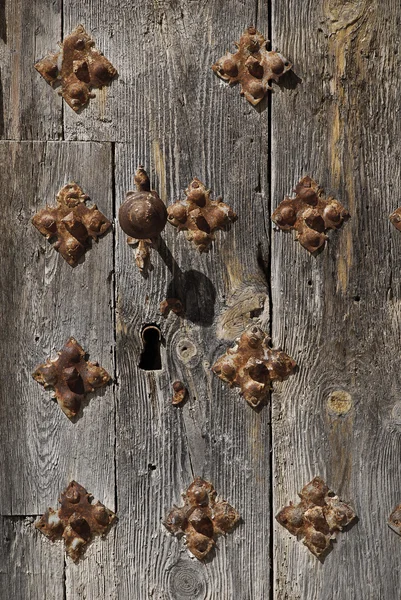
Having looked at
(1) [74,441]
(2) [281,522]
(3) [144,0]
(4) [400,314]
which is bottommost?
(2) [281,522]

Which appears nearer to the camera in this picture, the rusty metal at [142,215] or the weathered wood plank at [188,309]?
the rusty metal at [142,215]

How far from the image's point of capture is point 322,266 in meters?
1.29

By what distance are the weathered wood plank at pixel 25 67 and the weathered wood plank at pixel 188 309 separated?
0.33 feet

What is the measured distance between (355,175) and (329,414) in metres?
0.45

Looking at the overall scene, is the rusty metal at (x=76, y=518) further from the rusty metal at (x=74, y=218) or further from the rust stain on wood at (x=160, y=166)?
the rust stain on wood at (x=160, y=166)

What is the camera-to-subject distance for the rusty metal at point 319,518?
50.4 inches

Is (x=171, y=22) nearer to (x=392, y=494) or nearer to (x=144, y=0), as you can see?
(x=144, y=0)

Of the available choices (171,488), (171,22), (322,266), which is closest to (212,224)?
(322,266)

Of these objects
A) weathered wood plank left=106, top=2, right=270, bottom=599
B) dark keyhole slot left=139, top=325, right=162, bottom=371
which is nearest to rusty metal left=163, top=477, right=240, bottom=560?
weathered wood plank left=106, top=2, right=270, bottom=599

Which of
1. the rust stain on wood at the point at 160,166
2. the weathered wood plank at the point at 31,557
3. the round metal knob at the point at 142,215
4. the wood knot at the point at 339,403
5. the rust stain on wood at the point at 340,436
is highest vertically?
the rust stain on wood at the point at 160,166

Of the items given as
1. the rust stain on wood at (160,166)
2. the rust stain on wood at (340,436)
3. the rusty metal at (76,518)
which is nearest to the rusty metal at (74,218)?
the rust stain on wood at (160,166)

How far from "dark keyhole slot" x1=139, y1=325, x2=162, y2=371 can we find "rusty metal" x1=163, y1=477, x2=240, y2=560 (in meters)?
0.23

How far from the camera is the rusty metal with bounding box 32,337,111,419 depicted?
4.21 feet

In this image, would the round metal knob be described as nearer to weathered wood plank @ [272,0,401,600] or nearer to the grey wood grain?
the grey wood grain
